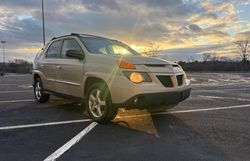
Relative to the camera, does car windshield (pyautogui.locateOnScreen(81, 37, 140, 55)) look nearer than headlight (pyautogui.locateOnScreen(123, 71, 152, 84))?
No

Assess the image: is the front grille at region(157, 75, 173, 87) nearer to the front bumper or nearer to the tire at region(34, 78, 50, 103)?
the front bumper

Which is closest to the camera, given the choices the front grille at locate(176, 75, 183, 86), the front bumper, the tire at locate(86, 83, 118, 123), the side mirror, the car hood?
the front bumper

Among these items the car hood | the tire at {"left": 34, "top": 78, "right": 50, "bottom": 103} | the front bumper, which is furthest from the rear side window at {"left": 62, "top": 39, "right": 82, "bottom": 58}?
the front bumper

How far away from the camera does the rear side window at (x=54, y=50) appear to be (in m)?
7.54

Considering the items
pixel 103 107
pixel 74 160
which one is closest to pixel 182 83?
pixel 103 107

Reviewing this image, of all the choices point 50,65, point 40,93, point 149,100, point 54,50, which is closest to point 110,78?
point 149,100

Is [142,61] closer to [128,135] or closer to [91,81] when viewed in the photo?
[91,81]

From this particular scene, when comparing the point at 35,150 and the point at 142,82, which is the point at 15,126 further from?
the point at 142,82

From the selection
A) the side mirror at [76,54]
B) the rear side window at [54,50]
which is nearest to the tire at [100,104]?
the side mirror at [76,54]

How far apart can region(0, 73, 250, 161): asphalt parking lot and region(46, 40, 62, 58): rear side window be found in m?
1.44

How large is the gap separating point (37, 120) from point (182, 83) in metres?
3.18

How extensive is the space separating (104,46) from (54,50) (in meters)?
1.68

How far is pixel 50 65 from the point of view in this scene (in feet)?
25.1

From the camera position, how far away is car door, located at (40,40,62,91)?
751 centimetres
